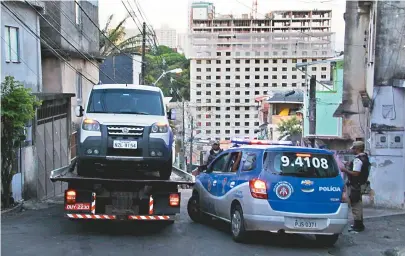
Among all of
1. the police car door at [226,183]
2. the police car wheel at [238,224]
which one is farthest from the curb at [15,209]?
the police car wheel at [238,224]

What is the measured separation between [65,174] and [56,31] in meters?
12.8

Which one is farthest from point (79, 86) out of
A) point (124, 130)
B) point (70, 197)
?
point (70, 197)

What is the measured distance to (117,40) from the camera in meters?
37.1

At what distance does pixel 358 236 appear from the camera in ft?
36.6

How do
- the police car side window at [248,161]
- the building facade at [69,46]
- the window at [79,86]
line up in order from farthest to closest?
the window at [79,86]
the building facade at [69,46]
the police car side window at [248,161]

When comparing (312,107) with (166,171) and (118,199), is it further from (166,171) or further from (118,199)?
(118,199)

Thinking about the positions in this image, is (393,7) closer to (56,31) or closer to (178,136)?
(56,31)

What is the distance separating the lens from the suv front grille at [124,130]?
10.8 metres

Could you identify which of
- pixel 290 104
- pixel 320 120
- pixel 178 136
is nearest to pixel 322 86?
pixel 320 120

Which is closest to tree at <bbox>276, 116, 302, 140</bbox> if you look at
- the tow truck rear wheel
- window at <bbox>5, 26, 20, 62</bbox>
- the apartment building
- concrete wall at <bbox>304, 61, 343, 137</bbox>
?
the apartment building

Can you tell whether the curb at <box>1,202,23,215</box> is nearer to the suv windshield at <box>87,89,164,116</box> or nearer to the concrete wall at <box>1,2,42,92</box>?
the suv windshield at <box>87,89,164,116</box>

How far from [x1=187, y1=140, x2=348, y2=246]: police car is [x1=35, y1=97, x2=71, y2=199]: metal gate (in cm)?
934

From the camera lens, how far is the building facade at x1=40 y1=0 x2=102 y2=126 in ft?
75.1

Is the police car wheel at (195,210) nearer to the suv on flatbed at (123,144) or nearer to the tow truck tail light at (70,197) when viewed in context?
the suv on flatbed at (123,144)
